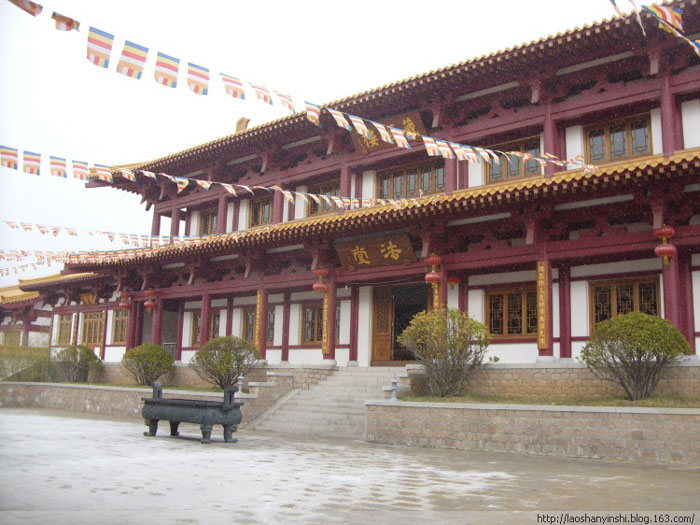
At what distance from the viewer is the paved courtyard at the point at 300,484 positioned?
507 centimetres

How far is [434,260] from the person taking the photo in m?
14.1

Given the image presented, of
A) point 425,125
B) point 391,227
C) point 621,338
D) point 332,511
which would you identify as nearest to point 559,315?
point 621,338

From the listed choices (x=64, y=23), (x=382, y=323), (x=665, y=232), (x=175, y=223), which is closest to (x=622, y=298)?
(x=665, y=232)

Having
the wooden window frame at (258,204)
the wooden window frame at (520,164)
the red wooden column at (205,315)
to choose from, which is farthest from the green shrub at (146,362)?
the wooden window frame at (520,164)

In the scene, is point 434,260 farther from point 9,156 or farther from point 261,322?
point 9,156

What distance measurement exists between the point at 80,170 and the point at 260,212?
804cm

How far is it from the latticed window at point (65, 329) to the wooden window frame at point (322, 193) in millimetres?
11819

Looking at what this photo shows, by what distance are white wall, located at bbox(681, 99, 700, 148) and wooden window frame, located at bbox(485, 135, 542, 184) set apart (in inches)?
112

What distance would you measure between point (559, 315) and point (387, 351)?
459cm

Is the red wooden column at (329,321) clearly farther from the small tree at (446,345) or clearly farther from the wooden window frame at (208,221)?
the wooden window frame at (208,221)

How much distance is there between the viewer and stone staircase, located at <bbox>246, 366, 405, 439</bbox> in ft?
41.3

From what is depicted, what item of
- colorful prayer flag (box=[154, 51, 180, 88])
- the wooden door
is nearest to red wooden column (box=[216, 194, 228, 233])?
the wooden door

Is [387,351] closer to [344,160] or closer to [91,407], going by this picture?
[344,160]

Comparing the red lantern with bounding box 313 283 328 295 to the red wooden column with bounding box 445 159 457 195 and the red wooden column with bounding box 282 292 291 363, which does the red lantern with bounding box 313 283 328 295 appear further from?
the red wooden column with bounding box 445 159 457 195
